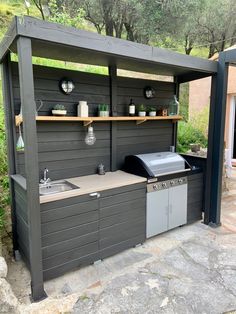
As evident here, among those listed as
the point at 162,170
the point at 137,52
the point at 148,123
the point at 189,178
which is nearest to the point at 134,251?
the point at 162,170

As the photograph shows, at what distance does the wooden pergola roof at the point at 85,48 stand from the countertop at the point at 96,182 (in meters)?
1.33

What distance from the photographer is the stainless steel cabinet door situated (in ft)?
9.64

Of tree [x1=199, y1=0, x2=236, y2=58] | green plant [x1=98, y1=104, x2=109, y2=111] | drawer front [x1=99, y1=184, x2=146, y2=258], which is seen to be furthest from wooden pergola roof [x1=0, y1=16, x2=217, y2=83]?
tree [x1=199, y1=0, x2=236, y2=58]

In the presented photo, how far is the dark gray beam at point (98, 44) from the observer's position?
184cm

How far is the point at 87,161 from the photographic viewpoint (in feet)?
10.2

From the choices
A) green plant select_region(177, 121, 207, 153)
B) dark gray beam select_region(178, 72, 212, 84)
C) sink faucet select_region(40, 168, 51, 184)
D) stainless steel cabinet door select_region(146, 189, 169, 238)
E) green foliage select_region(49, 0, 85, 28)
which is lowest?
stainless steel cabinet door select_region(146, 189, 169, 238)

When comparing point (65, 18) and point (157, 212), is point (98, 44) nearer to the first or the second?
point (157, 212)

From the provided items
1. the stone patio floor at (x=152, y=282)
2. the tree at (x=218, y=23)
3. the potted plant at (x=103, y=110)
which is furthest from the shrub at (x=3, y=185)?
Answer: the tree at (x=218, y=23)

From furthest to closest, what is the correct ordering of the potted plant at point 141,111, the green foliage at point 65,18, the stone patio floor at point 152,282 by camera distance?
the green foliage at point 65,18
the potted plant at point 141,111
the stone patio floor at point 152,282

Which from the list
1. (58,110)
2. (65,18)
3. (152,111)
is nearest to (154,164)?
(152,111)

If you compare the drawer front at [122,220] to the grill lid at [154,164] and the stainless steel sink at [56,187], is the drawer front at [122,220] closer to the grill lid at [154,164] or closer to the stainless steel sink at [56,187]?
the grill lid at [154,164]

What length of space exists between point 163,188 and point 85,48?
1861mm

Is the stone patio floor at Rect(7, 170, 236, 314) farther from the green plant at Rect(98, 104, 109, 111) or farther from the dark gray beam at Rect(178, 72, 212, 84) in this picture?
the dark gray beam at Rect(178, 72, 212, 84)

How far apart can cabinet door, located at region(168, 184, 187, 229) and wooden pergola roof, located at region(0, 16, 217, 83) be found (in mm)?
1574
